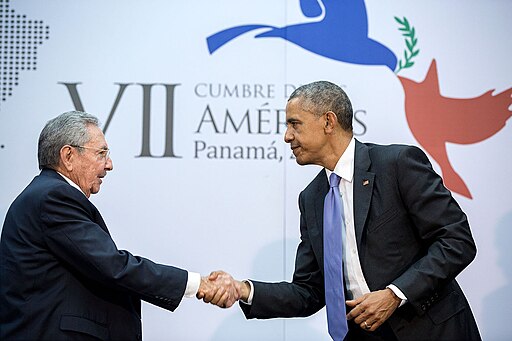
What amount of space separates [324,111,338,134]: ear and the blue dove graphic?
51.5 inches

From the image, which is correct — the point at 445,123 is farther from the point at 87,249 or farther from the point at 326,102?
the point at 87,249

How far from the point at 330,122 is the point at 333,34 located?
138 cm

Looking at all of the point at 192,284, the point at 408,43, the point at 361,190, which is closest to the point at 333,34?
the point at 408,43

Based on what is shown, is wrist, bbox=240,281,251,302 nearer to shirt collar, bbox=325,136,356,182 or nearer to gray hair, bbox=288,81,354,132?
shirt collar, bbox=325,136,356,182

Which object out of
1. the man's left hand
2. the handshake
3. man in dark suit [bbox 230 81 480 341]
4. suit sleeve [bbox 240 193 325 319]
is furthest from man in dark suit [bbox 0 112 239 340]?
the man's left hand

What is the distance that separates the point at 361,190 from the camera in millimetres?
3043

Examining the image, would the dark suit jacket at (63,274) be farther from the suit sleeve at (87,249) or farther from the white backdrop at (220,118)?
the white backdrop at (220,118)

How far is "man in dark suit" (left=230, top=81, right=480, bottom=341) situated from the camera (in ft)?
9.39

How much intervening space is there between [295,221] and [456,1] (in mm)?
1559

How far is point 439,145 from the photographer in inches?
173

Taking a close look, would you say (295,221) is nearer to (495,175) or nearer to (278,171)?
(278,171)

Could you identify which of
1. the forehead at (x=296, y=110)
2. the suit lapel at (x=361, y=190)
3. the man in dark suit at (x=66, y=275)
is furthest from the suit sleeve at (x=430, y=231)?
the man in dark suit at (x=66, y=275)

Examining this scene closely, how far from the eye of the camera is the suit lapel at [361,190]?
3.00 meters

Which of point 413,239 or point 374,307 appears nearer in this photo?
point 374,307
